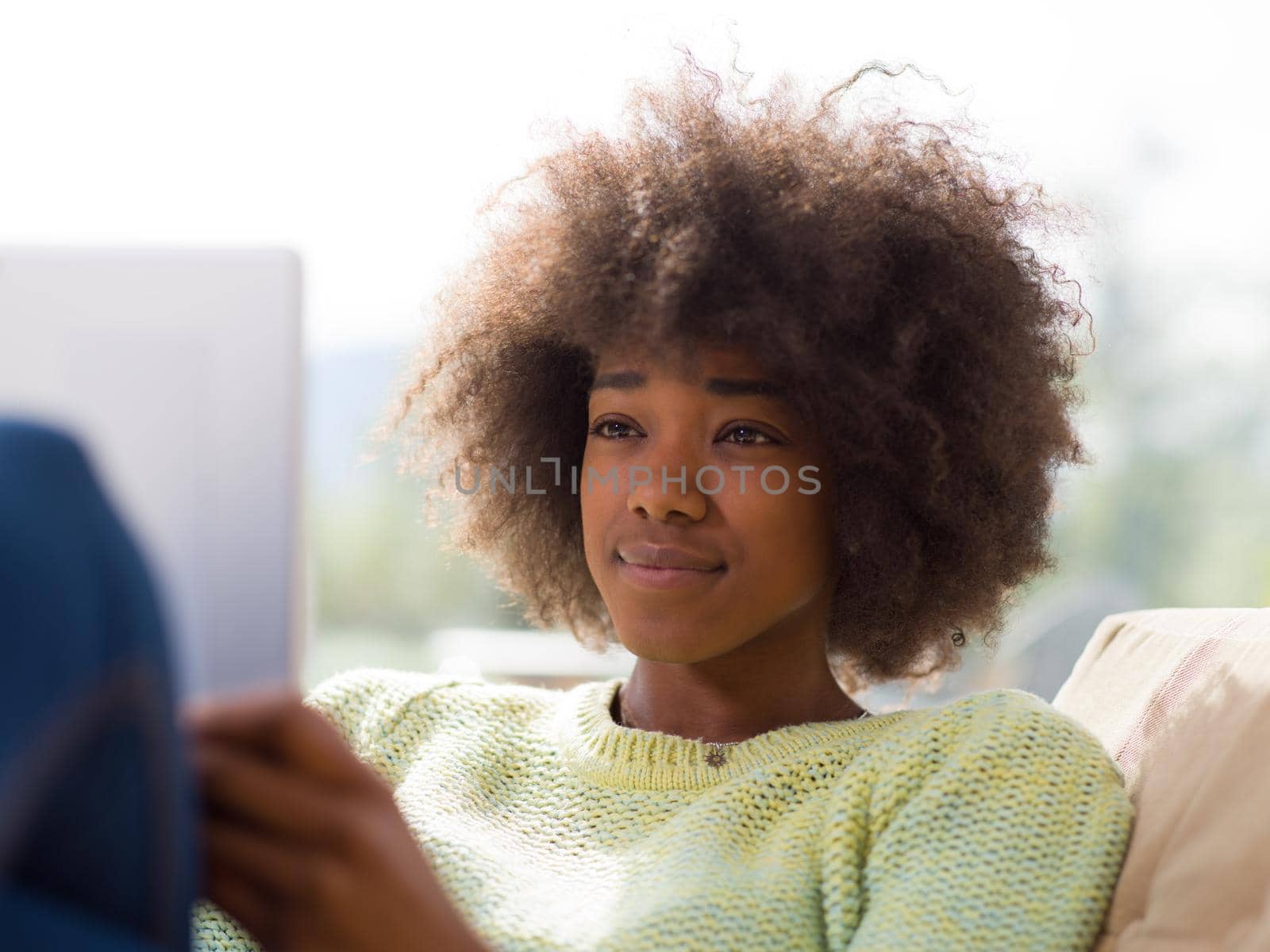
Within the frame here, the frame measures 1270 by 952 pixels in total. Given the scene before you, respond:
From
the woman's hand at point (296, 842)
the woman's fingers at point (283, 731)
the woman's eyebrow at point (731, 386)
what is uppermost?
the woman's eyebrow at point (731, 386)

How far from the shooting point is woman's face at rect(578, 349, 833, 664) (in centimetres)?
119

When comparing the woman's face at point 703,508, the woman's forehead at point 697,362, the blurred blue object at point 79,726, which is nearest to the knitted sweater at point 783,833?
the woman's face at point 703,508

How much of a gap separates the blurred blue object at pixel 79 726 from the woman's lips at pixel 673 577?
0.60m

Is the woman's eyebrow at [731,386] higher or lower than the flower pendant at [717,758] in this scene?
higher

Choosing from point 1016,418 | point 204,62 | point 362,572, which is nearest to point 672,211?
point 1016,418

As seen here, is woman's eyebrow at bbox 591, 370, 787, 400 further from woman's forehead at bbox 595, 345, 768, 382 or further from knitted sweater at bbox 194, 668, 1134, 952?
knitted sweater at bbox 194, 668, 1134, 952

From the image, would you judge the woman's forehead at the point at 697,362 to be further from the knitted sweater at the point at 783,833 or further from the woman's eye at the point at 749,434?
the knitted sweater at the point at 783,833

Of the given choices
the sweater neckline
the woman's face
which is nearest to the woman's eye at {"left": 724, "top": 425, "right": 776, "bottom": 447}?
the woman's face

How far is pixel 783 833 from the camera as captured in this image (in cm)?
112

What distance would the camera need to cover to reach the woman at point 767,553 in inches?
41.1

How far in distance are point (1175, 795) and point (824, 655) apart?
40 centimetres

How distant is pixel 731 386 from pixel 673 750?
36 centimetres

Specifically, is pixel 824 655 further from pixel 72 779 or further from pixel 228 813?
pixel 72 779

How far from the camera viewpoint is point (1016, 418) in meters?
1.27
